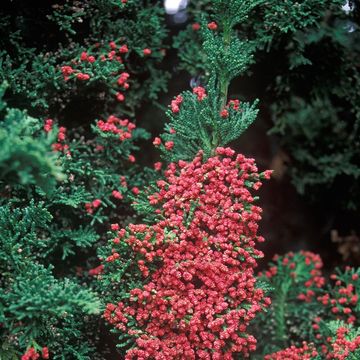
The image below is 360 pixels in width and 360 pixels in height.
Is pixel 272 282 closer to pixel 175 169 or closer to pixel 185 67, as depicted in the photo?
pixel 175 169

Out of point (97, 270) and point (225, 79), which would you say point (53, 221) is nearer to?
point (97, 270)

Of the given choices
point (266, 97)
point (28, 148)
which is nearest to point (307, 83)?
point (266, 97)

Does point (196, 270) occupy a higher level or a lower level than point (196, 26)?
lower

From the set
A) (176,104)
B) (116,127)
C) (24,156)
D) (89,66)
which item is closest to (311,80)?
(176,104)

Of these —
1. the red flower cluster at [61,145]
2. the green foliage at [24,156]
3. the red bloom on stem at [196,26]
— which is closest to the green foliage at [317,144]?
the red bloom on stem at [196,26]

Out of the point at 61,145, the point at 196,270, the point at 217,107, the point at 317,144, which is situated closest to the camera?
the point at 196,270

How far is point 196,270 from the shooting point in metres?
3.25

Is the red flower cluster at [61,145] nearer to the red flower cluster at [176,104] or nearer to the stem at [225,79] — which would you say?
the red flower cluster at [176,104]

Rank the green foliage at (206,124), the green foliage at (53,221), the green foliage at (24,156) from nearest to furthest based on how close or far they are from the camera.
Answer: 1. the green foliage at (24,156)
2. the green foliage at (53,221)
3. the green foliage at (206,124)

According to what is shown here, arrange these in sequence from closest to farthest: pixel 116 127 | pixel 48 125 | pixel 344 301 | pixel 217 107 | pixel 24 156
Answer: pixel 24 156, pixel 217 107, pixel 48 125, pixel 116 127, pixel 344 301

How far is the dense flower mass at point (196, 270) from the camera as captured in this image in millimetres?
3172

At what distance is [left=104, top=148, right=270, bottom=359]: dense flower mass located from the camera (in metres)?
3.17

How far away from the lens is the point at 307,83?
492cm

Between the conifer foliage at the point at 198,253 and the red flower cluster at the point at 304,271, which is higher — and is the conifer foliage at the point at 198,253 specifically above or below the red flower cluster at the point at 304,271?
below
